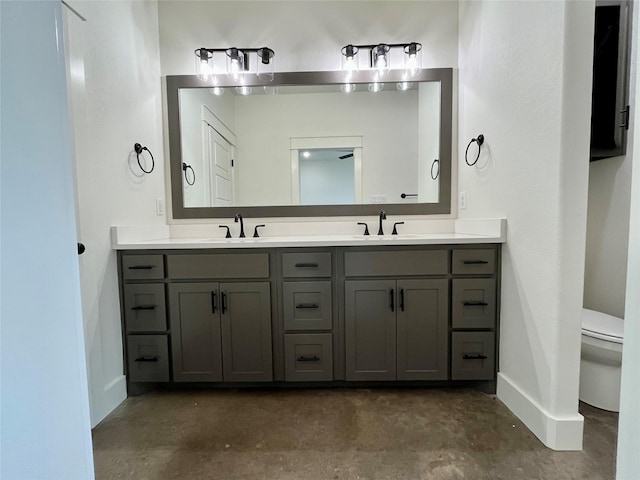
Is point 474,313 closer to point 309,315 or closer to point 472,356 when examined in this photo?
→ point 472,356

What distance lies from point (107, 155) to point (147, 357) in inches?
44.4

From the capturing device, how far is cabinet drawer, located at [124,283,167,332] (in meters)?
1.70

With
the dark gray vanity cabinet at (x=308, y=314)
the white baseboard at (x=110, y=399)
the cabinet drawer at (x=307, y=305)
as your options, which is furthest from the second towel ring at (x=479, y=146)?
the white baseboard at (x=110, y=399)

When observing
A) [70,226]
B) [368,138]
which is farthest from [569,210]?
[70,226]

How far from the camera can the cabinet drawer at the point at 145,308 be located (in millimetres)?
1700

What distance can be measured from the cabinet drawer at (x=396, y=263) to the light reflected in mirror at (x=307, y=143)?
59 cm

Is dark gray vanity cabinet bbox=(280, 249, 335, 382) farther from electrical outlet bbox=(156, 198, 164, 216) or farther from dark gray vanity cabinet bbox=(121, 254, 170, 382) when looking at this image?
electrical outlet bbox=(156, 198, 164, 216)

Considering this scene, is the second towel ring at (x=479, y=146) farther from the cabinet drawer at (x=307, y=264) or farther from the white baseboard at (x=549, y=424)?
the white baseboard at (x=549, y=424)

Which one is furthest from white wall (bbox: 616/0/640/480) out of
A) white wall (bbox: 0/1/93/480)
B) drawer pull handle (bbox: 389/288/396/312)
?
drawer pull handle (bbox: 389/288/396/312)

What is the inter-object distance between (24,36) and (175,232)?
1.81 m

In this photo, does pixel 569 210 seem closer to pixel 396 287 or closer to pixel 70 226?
pixel 396 287

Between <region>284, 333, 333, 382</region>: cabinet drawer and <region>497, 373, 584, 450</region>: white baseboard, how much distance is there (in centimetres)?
95

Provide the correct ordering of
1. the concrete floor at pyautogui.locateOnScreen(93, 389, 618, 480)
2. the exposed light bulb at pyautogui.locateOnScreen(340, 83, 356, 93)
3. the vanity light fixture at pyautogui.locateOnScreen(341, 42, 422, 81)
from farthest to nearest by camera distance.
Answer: the exposed light bulb at pyautogui.locateOnScreen(340, 83, 356, 93)
the vanity light fixture at pyautogui.locateOnScreen(341, 42, 422, 81)
the concrete floor at pyautogui.locateOnScreen(93, 389, 618, 480)

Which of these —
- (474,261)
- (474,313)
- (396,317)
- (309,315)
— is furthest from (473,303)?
(309,315)
